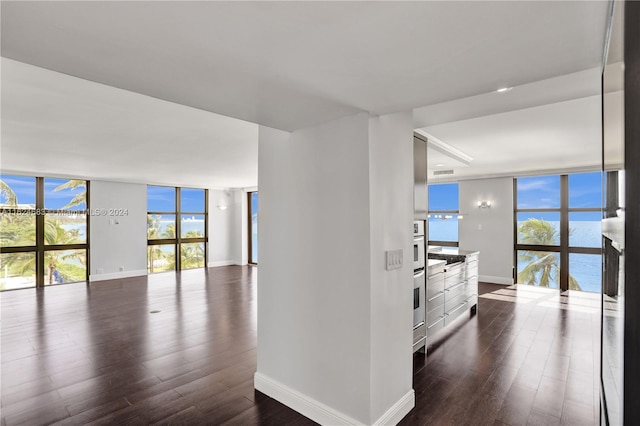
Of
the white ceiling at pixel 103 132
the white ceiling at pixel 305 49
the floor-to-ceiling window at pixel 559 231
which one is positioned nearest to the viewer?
the white ceiling at pixel 305 49

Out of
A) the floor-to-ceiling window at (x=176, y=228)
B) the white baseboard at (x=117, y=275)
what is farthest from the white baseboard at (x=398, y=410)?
the floor-to-ceiling window at (x=176, y=228)

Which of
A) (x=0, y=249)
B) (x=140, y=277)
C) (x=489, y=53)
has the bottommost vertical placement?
(x=140, y=277)

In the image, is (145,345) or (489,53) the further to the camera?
(145,345)

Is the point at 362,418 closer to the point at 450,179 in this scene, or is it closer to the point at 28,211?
the point at 450,179

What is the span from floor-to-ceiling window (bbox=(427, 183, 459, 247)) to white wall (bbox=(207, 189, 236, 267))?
630 cm

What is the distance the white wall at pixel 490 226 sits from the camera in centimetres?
777

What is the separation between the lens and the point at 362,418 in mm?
2260

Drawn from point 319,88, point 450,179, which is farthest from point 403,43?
point 450,179

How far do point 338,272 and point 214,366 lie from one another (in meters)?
1.97

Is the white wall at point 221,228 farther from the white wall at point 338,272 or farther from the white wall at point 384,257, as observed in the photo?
the white wall at point 384,257

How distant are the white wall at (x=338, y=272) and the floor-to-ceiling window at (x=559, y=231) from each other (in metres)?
6.31

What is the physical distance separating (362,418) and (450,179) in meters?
7.33

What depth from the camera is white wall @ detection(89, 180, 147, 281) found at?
26.7 ft

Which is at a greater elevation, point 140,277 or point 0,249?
point 0,249
